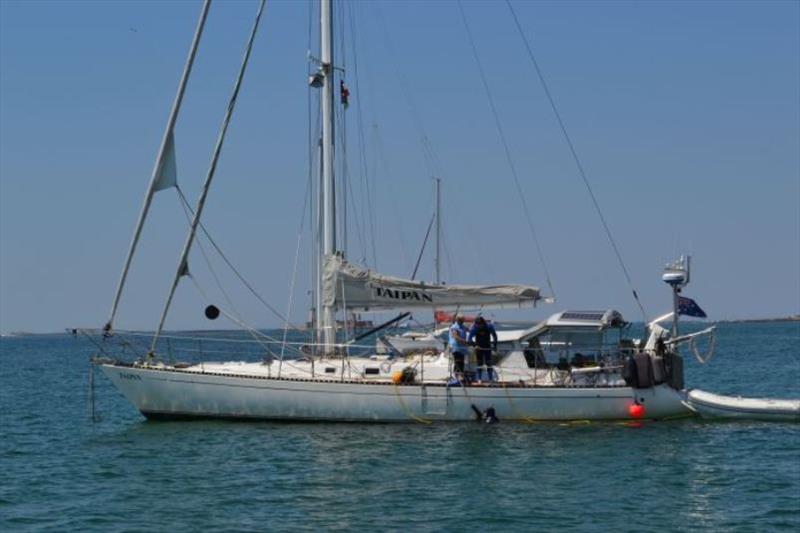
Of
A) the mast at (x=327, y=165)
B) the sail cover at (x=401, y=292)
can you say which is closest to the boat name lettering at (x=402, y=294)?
the sail cover at (x=401, y=292)

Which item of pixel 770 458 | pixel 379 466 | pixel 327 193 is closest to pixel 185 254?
pixel 327 193

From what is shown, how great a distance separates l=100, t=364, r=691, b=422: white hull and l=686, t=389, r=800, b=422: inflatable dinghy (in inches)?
28.5

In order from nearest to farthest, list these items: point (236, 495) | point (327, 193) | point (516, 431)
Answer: point (236, 495)
point (516, 431)
point (327, 193)

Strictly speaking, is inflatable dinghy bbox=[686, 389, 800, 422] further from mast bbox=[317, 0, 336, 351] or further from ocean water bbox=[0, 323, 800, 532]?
mast bbox=[317, 0, 336, 351]

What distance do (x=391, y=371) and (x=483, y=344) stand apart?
261 centimetres

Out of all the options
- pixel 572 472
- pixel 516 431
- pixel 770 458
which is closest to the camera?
pixel 572 472

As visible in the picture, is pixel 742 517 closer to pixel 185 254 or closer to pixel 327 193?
pixel 327 193

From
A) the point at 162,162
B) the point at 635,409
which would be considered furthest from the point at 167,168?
the point at 635,409

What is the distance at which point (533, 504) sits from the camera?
65.1 feet

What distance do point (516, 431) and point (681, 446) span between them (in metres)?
4.13

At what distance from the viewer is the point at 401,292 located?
31000mm

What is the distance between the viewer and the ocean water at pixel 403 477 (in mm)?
18922

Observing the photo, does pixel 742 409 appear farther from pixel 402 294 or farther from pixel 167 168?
pixel 167 168

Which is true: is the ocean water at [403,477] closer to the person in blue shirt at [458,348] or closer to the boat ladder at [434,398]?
the boat ladder at [434,398]
